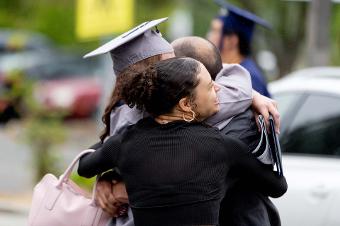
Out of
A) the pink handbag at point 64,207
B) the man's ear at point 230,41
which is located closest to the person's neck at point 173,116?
the pink handbag at point 64,207

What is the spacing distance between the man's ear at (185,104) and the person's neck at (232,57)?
2.30 metres

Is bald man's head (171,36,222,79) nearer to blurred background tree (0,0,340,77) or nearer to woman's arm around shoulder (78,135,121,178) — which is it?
woman's arm around shoulder (78,135,121,178)

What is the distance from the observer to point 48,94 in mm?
20500

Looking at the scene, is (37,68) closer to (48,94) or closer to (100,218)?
(48,94)

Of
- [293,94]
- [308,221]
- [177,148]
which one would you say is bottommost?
[308,221]

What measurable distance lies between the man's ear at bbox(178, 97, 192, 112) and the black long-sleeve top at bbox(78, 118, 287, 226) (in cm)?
4

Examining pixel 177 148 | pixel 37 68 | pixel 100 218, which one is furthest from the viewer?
pixel 37 68

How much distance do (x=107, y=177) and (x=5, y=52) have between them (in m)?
21.0

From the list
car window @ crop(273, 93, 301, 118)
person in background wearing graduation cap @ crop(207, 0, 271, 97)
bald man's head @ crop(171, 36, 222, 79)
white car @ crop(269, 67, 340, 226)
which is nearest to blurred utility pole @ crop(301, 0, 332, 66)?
white car @ crop(269, 67, 340, 226)

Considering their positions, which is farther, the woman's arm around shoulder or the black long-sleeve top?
the woman's arm around shoulder

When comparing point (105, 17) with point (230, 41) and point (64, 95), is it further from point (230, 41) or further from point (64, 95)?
point (64, 95)

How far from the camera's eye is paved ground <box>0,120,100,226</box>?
10.5 m

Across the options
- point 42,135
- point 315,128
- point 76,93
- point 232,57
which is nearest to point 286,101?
point 315,128

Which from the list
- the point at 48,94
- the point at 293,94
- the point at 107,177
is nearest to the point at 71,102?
the point at 48,94
